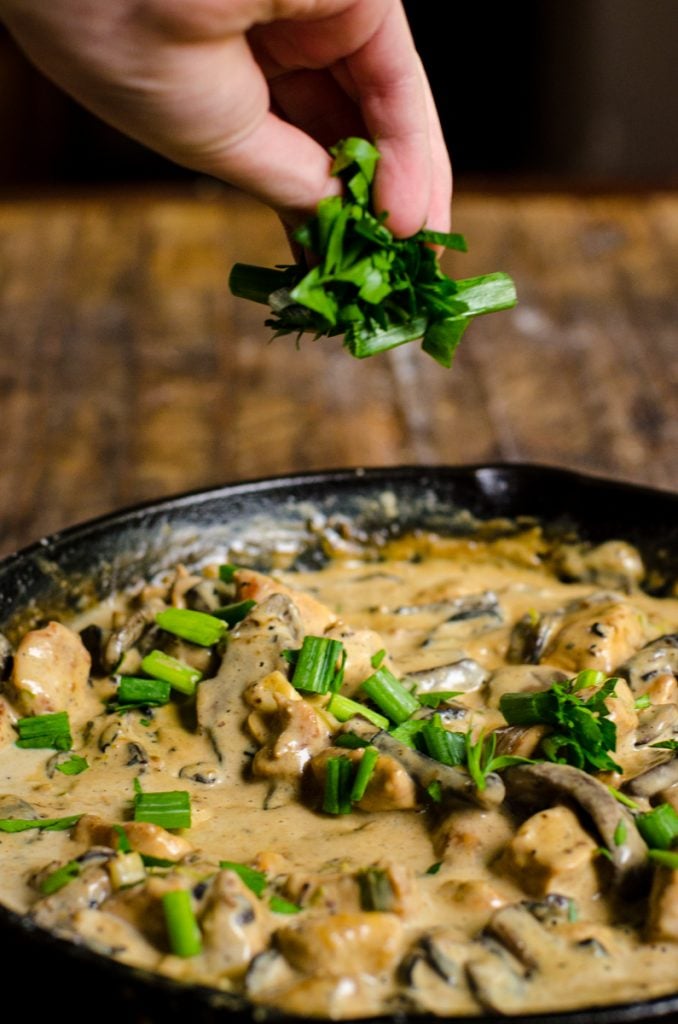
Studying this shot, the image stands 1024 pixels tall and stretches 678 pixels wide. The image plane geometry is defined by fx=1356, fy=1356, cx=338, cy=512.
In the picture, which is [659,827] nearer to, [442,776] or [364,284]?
[442,776]

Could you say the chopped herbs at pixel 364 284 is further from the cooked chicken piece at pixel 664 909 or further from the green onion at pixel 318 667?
the cooked chicken piece at pixel 664 909

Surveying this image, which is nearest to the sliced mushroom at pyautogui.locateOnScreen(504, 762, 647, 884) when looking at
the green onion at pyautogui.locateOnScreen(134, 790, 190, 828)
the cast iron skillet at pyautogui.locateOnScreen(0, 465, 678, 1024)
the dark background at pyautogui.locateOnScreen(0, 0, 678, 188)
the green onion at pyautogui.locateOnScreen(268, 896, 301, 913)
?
the green onion at pyautogui.locateOnScreen(268, 896, 301, 913)

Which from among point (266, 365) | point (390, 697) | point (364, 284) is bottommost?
point (266, 365)

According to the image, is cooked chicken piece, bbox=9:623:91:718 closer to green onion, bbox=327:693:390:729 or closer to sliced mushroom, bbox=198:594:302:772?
sliced mushroom, bbox=198:594:302:772

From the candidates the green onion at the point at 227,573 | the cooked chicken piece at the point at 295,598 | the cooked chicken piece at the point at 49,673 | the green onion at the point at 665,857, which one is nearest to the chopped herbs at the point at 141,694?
the cooked chicken piece at the point at 49,673

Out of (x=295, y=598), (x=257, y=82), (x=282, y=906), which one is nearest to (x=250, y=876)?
(x=282, y=906)
